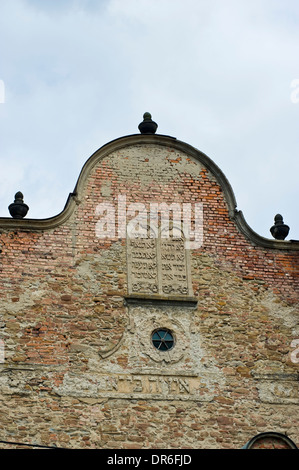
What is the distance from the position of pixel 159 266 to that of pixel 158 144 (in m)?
2.57

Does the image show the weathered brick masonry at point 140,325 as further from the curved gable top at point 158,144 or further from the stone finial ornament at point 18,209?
the stone finial ornament at point 18,209

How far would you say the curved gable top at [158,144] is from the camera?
15.4m

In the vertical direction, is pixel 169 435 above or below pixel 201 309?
below

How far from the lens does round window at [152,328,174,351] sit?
14.8 m

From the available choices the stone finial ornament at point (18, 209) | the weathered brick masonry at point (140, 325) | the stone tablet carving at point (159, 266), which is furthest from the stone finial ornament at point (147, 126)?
the stone finial ornament at point (18, 209)

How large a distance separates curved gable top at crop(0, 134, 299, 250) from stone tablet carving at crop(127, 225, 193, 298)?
3.93 ft

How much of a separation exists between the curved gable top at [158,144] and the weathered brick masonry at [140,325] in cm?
3

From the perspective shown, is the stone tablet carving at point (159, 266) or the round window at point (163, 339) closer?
the round window at point (163, 339)

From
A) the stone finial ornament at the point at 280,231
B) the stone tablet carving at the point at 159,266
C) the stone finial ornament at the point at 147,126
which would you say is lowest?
the stone tablet carving at the point at 159,266

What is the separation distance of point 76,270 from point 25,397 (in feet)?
7.96

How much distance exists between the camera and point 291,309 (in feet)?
51.2
